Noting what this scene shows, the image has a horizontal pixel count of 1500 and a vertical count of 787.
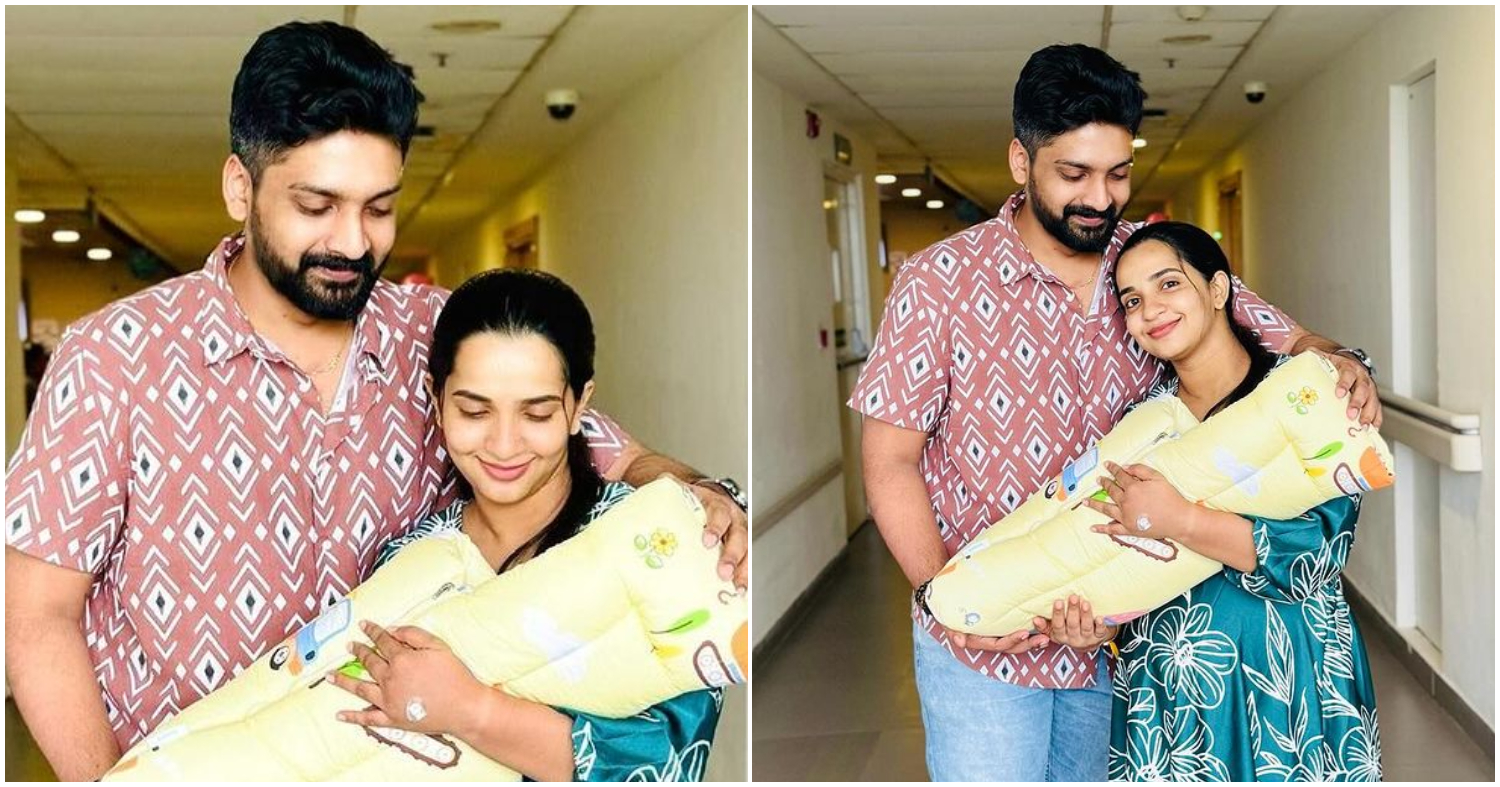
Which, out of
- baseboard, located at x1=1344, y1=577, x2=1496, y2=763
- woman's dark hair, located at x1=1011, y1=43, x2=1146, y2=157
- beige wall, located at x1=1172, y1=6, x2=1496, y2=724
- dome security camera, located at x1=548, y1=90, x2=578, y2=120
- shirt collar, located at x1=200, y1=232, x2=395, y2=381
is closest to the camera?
shirt collar, located at x1=200, y1=232, x2=395, y2=381

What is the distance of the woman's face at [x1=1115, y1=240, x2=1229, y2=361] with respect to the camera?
2088 mm

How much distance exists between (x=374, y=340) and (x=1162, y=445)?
1.16 metres

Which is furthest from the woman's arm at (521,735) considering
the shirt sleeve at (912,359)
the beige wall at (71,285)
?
the beige wall at (71,285)

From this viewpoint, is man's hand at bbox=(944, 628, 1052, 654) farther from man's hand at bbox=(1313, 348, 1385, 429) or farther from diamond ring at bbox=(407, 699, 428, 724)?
diamond ring at bbox=(407, 699, 428, 724)

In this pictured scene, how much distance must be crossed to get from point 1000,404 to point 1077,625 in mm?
389

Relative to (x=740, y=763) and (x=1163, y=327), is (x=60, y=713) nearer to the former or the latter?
(x=1163, y=327)

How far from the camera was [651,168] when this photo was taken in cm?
539

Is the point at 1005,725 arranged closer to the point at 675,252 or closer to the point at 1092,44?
the point at 675,252

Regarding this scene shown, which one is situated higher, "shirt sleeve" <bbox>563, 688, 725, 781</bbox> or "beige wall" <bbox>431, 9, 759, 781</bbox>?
"beige wall" <bbox>431, 9, 759, 781</bbox>

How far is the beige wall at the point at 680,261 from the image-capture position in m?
4.51

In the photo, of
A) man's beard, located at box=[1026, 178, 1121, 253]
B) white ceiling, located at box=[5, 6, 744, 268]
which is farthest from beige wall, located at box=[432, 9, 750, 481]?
man's beard, located at box=[1026, 178, 1121, 253]

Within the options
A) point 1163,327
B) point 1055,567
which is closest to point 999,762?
point 1055,567

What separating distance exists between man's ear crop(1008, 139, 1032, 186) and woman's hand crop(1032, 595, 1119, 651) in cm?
67

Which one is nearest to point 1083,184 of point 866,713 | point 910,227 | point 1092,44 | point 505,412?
point 505,412
